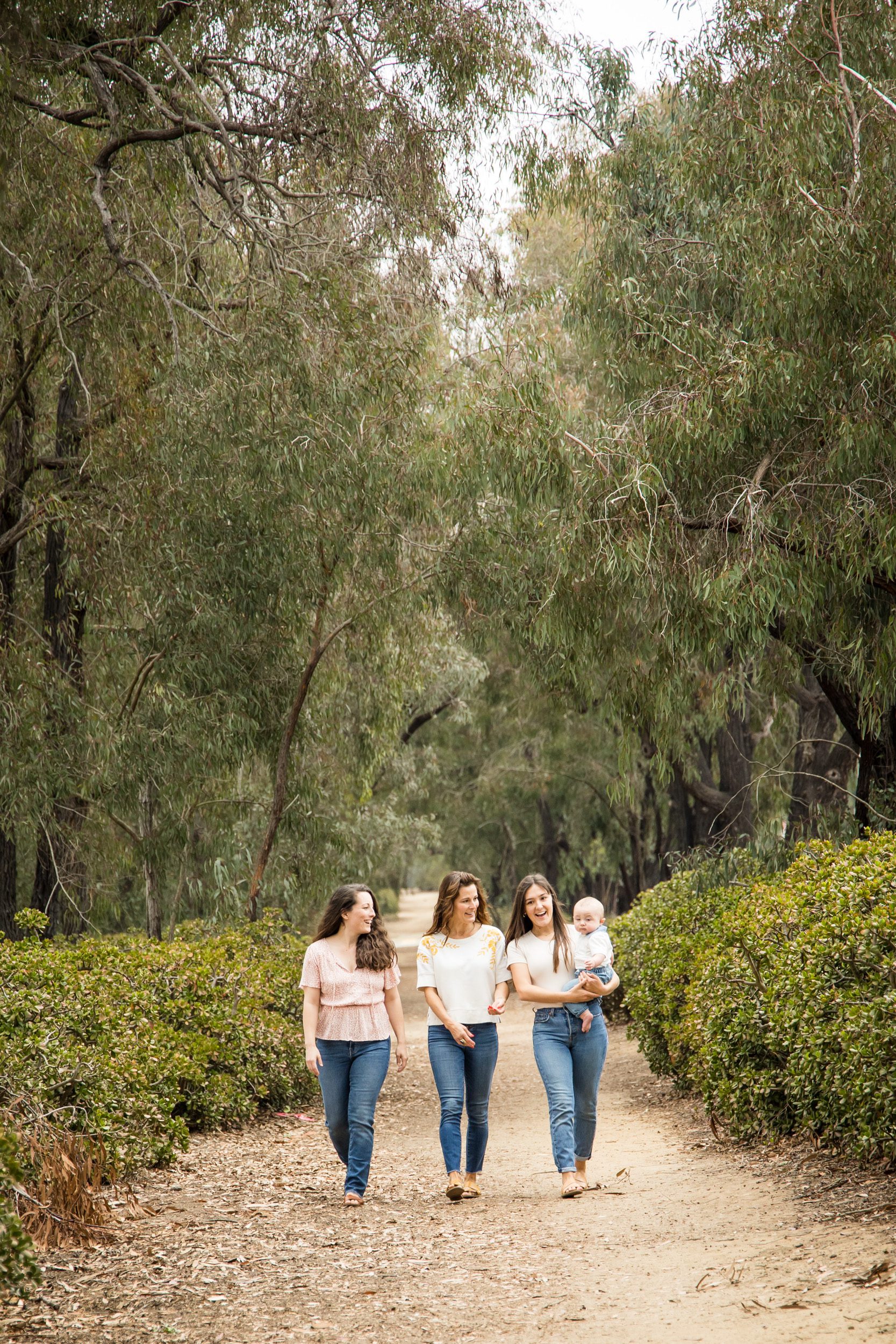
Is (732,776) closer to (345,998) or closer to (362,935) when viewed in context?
(362,935)

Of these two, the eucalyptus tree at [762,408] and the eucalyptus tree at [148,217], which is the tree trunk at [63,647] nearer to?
the eucalyptus tree at [148,217]

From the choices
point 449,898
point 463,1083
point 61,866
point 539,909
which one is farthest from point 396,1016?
point 61,866

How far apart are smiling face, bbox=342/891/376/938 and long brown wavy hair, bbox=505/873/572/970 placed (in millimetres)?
732

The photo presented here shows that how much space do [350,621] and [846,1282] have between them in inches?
364

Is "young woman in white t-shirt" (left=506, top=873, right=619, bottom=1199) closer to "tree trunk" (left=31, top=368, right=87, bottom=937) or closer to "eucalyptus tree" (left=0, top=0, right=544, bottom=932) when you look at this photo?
"eucalyptus tree" (left=0, top=0, right=544, bottom=932)

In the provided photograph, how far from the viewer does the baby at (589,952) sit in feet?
21.5

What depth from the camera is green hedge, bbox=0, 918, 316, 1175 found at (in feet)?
20.7

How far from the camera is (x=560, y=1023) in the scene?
657cm

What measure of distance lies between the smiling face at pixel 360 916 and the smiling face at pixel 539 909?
2.65ft

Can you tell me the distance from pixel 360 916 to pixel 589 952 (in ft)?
3.93

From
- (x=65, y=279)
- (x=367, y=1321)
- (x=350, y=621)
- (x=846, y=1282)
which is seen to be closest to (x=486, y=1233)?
(x=367, y=1321)

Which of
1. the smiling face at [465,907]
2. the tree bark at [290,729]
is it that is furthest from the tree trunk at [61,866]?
the smiling face at [465,907]

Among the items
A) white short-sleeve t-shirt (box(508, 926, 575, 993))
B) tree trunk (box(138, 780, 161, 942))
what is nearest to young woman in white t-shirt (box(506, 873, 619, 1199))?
white short-sleeve t-shirt (box(508, 926, 575, 993))

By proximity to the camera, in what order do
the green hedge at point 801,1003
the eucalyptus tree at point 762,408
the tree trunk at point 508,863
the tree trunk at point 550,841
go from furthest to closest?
the tree trunk at point 508,863, the tree trunk at point 550,841, the eucalyptus tree at point 762,408, the green hedge at point 801,1003
